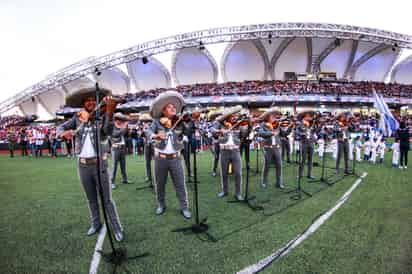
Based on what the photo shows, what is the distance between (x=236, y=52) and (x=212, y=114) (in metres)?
42.0

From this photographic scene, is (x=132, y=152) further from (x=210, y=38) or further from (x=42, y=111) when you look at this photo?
(x=42, y=111)

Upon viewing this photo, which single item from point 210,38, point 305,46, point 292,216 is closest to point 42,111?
point 210,38

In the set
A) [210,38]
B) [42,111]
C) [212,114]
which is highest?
[210,38]

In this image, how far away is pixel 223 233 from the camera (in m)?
3.43

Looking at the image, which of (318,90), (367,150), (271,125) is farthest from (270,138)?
(318,90)

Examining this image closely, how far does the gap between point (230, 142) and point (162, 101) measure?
1.86 metres

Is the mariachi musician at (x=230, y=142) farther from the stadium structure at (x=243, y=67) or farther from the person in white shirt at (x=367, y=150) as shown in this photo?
the stadium structure at (x=243, y=67)

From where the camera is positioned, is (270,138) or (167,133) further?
(270,138)

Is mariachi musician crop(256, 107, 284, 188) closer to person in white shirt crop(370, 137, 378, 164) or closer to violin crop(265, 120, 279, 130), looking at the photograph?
violin crop(265, 120, 279, 130)

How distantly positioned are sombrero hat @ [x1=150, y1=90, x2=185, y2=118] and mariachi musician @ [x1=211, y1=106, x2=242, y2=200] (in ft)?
4.74

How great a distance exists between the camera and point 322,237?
3.23 metres

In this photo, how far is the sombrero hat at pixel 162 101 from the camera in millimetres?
3801

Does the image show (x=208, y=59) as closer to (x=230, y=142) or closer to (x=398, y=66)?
(x=398, y=66)

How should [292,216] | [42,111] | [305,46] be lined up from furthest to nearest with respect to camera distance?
[42,111] < [305,46] < [292,216]
